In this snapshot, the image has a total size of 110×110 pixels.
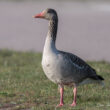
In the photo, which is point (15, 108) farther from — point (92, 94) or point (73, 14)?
point (73, 14)

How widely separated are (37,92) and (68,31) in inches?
465

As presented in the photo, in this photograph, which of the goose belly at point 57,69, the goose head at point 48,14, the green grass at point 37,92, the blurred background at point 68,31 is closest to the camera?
the goose belly at point 57,69

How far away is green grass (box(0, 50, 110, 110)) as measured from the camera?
8.16m

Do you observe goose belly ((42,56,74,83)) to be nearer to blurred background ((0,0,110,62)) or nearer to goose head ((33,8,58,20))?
goose head ((33,8,58,20))

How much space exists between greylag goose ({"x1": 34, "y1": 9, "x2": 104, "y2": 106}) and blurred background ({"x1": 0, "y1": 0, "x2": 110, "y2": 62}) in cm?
634

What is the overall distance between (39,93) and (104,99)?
126cm

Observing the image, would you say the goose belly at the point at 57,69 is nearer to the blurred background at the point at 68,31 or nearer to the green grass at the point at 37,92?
the green grass at the point at 37,92

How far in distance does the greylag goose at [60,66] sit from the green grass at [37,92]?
35 centimetres

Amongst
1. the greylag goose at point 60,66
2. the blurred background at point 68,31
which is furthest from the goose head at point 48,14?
the blurred background at point 68,31

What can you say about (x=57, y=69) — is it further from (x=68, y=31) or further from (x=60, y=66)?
(x=68, y=31)

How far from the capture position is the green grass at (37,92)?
816 centimetres

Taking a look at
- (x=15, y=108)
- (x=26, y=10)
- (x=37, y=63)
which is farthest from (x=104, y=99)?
(x=26, y=10)

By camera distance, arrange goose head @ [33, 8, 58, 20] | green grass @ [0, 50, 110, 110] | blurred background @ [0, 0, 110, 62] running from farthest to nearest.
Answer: blurred background @ [0, 0, 110, 62], goose head @ [33, 8, 58, 20], green grass @ [0, 50, 110, 110]

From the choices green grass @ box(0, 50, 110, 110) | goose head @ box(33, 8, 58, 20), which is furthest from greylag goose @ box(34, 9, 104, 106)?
green grass @ box(0, 50, 110, 110)
